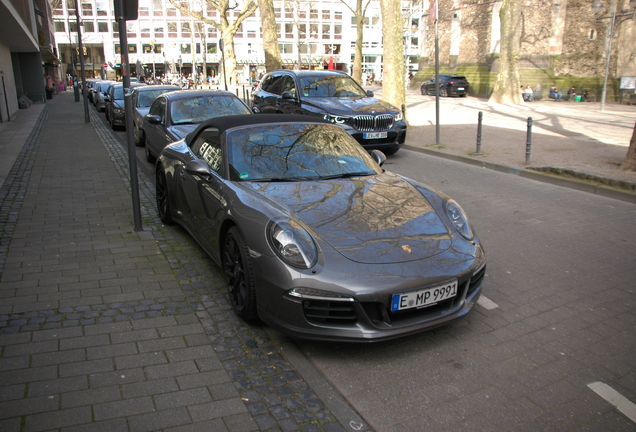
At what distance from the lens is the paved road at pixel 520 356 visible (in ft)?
9.73

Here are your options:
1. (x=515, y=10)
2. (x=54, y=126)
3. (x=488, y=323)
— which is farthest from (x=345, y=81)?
(x=515, y=10)

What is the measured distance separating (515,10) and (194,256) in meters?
23.7

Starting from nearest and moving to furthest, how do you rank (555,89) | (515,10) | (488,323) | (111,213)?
1. (488,323)
2. (111,213)
3. (515,10)
4. (555,89)

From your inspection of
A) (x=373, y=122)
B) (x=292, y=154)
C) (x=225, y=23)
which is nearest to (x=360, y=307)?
(x=292, y=154)

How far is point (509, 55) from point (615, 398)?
25015 mm

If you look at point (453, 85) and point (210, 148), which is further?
point (453, 85)

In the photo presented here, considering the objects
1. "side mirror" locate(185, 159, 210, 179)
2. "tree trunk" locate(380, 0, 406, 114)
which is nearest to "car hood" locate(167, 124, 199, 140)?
"side mirror" locate(185, 159, 210, 179)

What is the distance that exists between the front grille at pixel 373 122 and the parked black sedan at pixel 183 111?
8.19 feet

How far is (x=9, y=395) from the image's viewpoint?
10.1ft

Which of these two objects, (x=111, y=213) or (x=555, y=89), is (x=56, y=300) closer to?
(x=111, y=213)

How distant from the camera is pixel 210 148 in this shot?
17.3 feet

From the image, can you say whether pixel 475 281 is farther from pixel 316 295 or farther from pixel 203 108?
pixel 203 108

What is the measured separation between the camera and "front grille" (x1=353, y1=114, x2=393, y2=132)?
443 inches

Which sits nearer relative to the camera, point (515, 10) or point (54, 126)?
point (54, 126)
